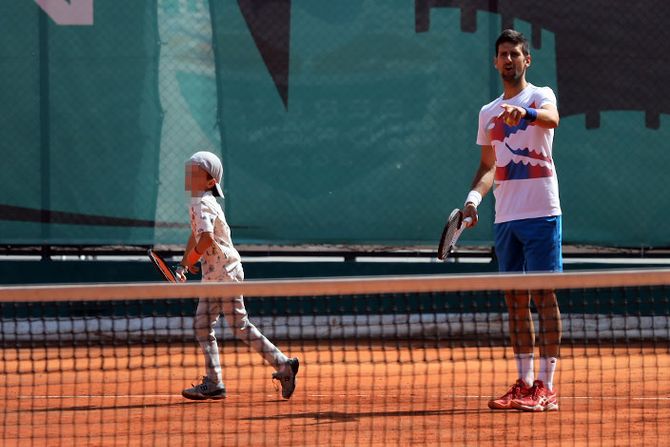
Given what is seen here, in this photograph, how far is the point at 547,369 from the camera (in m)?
5.75

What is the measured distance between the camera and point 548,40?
8930mm

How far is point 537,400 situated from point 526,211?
0.86 metres

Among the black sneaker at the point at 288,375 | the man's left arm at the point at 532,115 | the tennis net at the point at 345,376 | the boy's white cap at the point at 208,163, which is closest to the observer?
the tennis net at the point at 345,376

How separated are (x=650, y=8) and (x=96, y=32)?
3949 millimetres

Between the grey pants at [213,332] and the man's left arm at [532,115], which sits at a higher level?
the man's left arm at [532,115]

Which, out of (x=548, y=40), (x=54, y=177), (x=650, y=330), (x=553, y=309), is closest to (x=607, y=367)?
(x=650, y=330)

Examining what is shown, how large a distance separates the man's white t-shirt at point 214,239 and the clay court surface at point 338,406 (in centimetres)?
55

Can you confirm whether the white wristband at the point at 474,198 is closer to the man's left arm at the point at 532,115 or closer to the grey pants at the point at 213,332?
the man's left arm at the point at 532,115

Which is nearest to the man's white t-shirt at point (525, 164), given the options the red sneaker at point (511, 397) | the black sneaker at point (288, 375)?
the red sneaker at point (511, 397)

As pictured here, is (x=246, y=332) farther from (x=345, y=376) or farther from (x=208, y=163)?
(x=345, y=376)

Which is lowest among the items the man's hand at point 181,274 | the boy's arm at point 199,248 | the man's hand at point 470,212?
the man's hand at point 181,274

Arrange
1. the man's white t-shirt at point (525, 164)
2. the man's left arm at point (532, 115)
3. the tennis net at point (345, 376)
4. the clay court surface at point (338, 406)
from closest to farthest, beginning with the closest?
the tennis net at point (345, 376) → the clay court surface at point (338, 406) → the man's left arm at point (532, 115) → the man's white t-shirt at point (525, 164)

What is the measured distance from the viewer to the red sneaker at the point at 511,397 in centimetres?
580

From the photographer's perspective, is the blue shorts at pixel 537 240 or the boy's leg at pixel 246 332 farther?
the boy's leg at pixel 246 332
